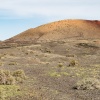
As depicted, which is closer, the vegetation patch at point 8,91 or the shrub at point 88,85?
the vegetation patch at point 8,91

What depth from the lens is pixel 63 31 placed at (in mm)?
138750

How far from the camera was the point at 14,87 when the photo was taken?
2355 centimetres

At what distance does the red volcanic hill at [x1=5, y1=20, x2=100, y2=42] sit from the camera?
131625mm

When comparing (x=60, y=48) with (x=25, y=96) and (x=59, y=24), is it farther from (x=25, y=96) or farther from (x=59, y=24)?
(x=59, y=24)

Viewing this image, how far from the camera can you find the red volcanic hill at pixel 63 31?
13162 centimetres

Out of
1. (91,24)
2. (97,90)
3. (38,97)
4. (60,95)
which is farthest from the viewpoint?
(91,24)

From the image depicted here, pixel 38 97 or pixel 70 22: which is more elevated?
pixel 70 22

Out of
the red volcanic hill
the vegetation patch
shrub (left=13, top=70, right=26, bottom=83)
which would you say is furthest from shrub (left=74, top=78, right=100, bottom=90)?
the red volcanic hill

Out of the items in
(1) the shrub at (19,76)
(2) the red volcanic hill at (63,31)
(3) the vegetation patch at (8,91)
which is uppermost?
(2) the red volcanic hill at (63,31)

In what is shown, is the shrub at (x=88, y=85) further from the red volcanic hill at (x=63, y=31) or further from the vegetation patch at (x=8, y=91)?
the red volcanic hill at (x=63, y=31)

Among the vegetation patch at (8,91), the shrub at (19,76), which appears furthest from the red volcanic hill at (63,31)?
the vegetation patch at (8,91)

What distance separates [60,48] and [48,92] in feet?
180

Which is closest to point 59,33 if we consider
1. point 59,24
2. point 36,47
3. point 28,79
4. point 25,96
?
point 59,24

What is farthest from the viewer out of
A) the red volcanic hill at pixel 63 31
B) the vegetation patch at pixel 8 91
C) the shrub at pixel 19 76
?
the red volcanic hill at pixel 63 31
